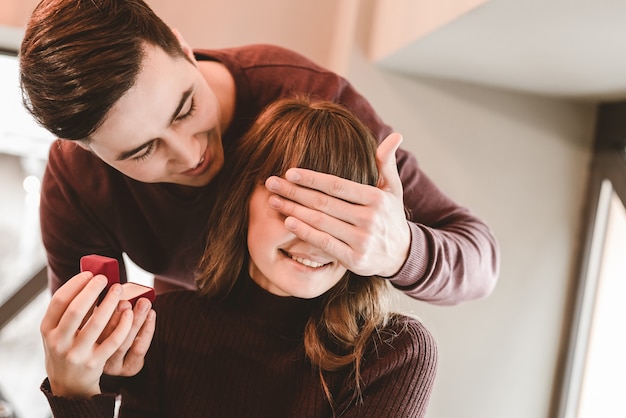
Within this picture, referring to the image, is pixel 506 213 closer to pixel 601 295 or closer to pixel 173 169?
pixel 601 295

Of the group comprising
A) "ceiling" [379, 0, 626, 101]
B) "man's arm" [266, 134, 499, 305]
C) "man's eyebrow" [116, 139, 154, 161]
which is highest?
"ceiling" [379, 0, 626, 101]

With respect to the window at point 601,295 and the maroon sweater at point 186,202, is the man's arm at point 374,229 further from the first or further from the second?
the window at point 601,295

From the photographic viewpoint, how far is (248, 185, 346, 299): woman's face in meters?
1.06

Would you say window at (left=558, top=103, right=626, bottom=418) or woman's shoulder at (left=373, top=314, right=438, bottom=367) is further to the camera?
window at (left=558, top=103, right=626, bottom=418)

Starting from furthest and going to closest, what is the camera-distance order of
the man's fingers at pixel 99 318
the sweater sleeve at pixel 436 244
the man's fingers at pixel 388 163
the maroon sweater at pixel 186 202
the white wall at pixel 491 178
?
the white wall at pixel 491 178 < the maroon sweater at pixel 186 202 < the sweater sleeve at pixel 436 244 < the man's fingers at pixel 388 163 < the man's fingers at pixel 99 318

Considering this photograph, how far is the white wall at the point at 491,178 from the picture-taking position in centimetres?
185

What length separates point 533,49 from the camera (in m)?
1.41

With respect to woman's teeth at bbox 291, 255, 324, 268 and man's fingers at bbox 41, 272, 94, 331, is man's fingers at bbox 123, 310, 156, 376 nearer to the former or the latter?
man's fingers at bbox 41, 272, 94, 331

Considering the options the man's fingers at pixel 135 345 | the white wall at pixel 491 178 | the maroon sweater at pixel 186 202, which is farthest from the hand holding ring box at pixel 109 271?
the white wall at pixel 491 178

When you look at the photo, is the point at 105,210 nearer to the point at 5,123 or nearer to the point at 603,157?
the point at 5,123

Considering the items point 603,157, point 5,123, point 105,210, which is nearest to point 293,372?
point 105,210

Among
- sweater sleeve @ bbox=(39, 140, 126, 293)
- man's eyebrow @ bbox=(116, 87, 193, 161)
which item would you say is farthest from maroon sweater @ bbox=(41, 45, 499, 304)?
man's eyebrow @ bbox=(116, 87, 193, 161)

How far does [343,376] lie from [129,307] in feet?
1.20

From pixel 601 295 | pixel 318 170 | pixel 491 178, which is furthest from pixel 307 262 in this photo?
pixel 601 295
